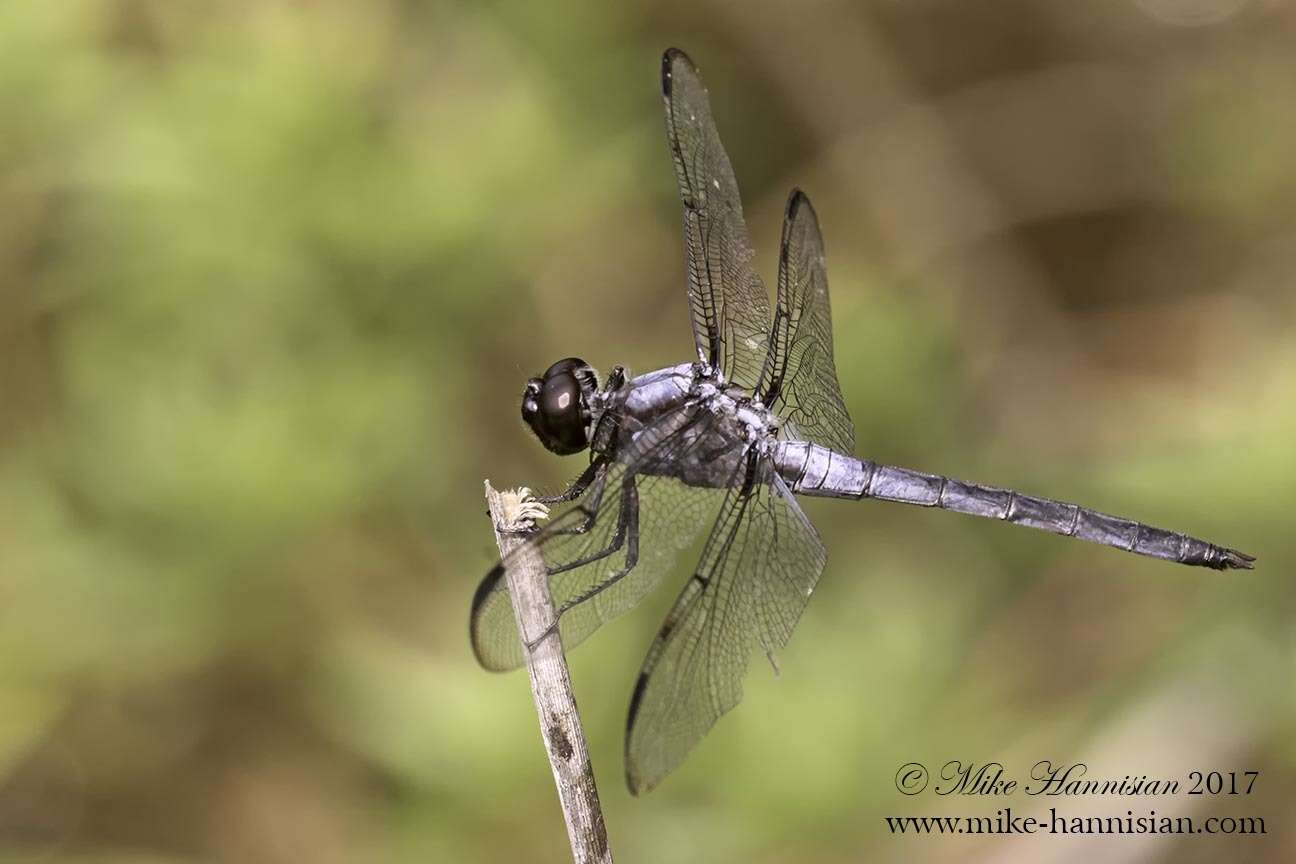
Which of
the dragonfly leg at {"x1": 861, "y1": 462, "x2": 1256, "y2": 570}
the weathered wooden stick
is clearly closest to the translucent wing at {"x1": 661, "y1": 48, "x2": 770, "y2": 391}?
the dragonfly leg at {"x1": 861, "y1": 462, "x2": 1256, "y2": 570}

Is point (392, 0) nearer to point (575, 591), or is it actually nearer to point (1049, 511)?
point (575, 591)

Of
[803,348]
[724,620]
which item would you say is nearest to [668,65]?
[803,348]

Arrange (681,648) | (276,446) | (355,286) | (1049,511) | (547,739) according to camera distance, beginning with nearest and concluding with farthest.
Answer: (547,739)
(681,648)
(1049,511)
(276,446)
(355,286)

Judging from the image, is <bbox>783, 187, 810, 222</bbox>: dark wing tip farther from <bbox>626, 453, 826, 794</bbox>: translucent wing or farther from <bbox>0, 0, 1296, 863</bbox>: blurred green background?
<bbox>0, 0, 1296, 863</bbox>: blurred green background

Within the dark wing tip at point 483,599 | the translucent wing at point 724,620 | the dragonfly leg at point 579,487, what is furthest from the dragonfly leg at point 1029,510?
the dark wing tip at point 483,599

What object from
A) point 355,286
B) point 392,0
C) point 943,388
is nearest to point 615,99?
point 392,0
